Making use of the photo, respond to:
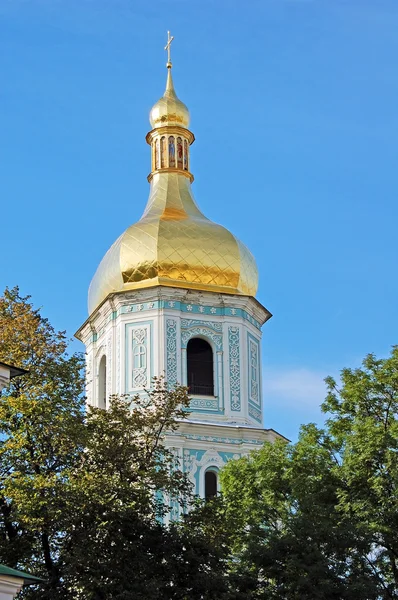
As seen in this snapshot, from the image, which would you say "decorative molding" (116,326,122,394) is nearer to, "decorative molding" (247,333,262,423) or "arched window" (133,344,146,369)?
"arched window" (133,344,146,369)

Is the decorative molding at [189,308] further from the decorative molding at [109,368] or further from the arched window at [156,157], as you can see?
the arched window at [156,157]

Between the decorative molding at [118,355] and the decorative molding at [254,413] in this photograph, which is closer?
the decorative molding at [118,355]

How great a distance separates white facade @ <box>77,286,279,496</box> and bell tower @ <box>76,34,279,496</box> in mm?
26

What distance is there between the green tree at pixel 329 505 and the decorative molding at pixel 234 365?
6.89 metres

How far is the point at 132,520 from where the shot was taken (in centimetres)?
2095

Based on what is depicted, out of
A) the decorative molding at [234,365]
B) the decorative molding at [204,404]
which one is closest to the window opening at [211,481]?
the decorative molding at [204,404]

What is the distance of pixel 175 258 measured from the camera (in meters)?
35.6

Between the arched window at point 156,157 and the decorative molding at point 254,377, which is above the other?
the arched window at point 156,157

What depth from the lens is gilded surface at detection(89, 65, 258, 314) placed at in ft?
116

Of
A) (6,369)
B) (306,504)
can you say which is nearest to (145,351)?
A: (306,504)

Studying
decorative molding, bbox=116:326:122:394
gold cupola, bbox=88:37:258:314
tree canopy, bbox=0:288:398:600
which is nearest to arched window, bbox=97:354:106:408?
decorative molding, bbox=116:326:122:394

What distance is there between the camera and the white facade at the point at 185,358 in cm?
3316

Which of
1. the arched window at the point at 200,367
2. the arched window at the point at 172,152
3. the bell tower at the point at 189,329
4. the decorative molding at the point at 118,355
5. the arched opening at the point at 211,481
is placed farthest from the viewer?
the arched window at the point at 172,152

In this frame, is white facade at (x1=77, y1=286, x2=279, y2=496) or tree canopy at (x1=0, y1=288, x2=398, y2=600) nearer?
tree canopy at (x1=0, y1=288, x2=398, y2=600)
